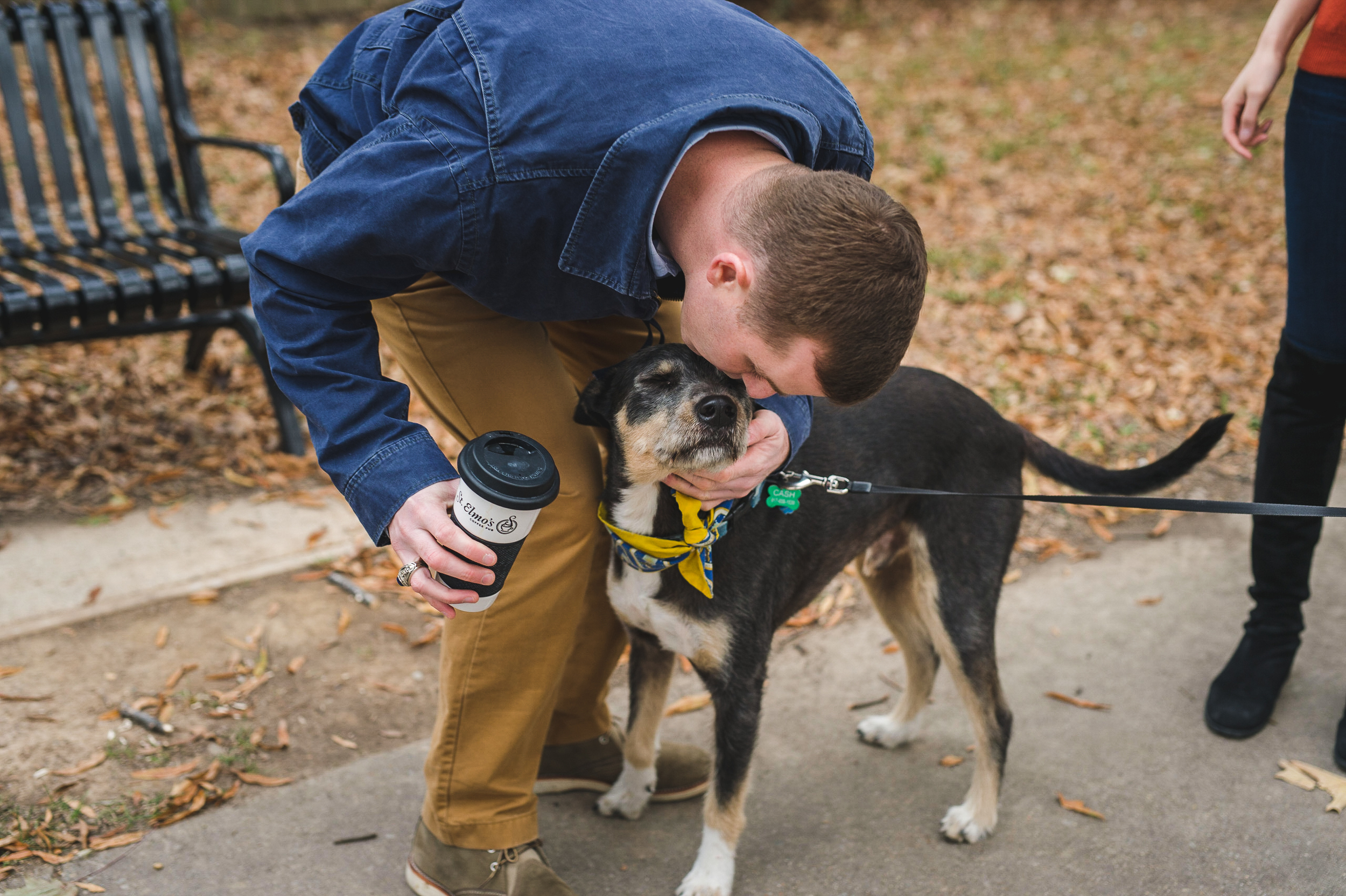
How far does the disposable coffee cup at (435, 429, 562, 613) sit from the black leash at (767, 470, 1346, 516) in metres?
0.79

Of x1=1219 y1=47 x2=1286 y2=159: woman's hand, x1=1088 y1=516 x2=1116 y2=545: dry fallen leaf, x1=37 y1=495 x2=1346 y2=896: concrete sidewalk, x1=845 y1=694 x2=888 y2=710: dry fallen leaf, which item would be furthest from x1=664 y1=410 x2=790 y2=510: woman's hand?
x1=1088 y1=516 x2=1116 y2=545: dry fallen leaf

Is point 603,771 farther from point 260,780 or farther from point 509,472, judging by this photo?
point 509,472

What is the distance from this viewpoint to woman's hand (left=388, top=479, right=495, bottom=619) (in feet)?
6.37

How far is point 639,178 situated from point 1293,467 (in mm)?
2457

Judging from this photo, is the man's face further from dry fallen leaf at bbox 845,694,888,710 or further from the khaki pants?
dry fallen leaf at bbox 845,694,888,710

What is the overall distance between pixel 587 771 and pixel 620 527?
3.33ft

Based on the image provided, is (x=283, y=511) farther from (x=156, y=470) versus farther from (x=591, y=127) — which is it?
(x=591, y=127)

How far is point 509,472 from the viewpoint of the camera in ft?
6.36

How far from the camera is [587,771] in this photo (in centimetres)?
324

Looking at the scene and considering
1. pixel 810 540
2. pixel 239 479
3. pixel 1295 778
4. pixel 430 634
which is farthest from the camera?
pixel 239 479

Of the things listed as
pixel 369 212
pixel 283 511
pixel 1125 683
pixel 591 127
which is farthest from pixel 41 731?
pixel 1125 683

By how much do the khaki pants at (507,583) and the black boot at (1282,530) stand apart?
2188mm

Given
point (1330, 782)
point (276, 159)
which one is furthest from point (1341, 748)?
point (276, 159)

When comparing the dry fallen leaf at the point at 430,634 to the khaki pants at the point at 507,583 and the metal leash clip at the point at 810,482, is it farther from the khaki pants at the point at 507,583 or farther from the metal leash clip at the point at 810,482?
the metal leash clip at the point at 810,482
